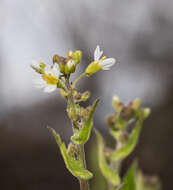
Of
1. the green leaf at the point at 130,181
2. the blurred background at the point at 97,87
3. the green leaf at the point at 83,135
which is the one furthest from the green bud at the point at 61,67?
the blurred background at the point at 97,87

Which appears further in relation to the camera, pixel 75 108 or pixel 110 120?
pixel 110 120

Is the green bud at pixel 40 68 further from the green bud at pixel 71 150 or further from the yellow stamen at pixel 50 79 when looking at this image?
the green bud at pixel 71 150

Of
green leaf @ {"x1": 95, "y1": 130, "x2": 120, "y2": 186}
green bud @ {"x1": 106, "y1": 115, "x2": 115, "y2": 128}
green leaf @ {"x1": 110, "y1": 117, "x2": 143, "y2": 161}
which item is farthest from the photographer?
green bud @ {"x1": 106, "y1": 115, "x2": 115, "y2": 128}

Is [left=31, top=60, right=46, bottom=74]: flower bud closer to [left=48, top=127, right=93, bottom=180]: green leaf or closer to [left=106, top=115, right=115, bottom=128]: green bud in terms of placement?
[left=48, top=127, right=93, bottom=180]: green leaf

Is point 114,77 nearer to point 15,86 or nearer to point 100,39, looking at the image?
point 100,39

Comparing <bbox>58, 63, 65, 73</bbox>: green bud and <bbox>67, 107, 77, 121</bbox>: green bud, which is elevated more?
<bbox>58, 63, 65, 73</bbox>: green bud

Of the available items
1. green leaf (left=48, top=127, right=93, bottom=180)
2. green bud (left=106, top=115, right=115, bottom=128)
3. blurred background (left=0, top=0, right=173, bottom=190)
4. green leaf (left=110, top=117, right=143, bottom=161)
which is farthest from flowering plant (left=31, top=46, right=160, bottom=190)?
blurred background (left=0, top=0, right=173, bottom=190)

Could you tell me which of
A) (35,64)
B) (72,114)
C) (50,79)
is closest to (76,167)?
(72,114)

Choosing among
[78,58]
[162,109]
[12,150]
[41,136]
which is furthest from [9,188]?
[78,58]

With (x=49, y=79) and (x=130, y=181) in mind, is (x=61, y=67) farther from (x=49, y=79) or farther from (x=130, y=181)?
(x=130, y=181)
